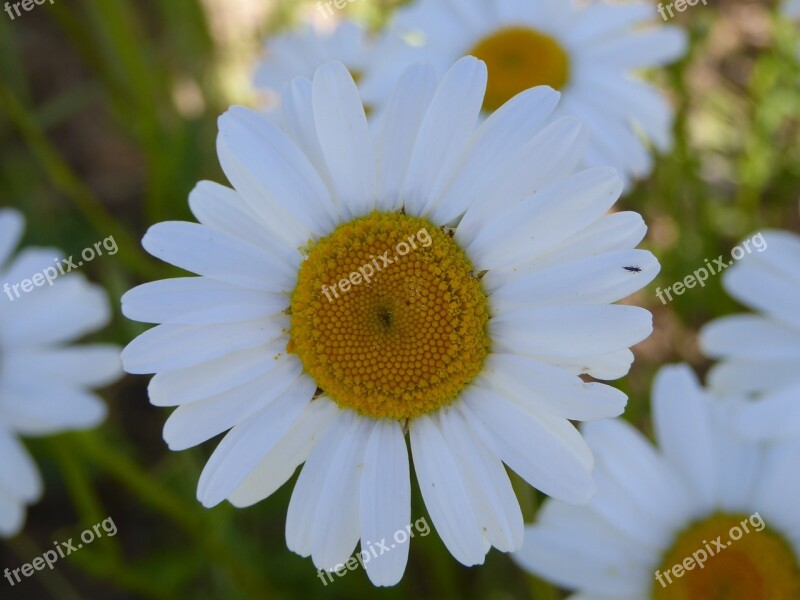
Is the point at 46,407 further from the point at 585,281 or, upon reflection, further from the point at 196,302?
the point at 585,281

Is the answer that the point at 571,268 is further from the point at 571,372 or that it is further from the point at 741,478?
the point at 741,478

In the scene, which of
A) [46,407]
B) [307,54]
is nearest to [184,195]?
[307,54]

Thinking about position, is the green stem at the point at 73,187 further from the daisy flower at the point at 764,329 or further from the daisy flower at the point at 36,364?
the daisy flower at the point at 764,329

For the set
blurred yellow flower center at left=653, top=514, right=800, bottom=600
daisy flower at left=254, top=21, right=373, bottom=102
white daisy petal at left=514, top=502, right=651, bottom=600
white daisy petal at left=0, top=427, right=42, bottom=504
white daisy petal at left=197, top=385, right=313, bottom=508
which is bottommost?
blurred yellow flower center at left=653, top=514, right=800, bottom=600

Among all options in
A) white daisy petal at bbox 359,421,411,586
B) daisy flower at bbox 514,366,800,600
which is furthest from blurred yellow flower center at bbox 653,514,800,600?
white daisy petal at bbox 359,421,411,586

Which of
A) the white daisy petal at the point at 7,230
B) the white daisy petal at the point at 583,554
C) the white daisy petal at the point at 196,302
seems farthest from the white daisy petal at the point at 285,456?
the white daisy petal at the point at 7,230

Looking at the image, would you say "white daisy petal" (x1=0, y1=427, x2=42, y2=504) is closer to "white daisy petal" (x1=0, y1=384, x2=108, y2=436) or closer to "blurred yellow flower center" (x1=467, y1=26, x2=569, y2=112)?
"white daisy petal" (x1=0, y1=384, x2=108, y2=436)
